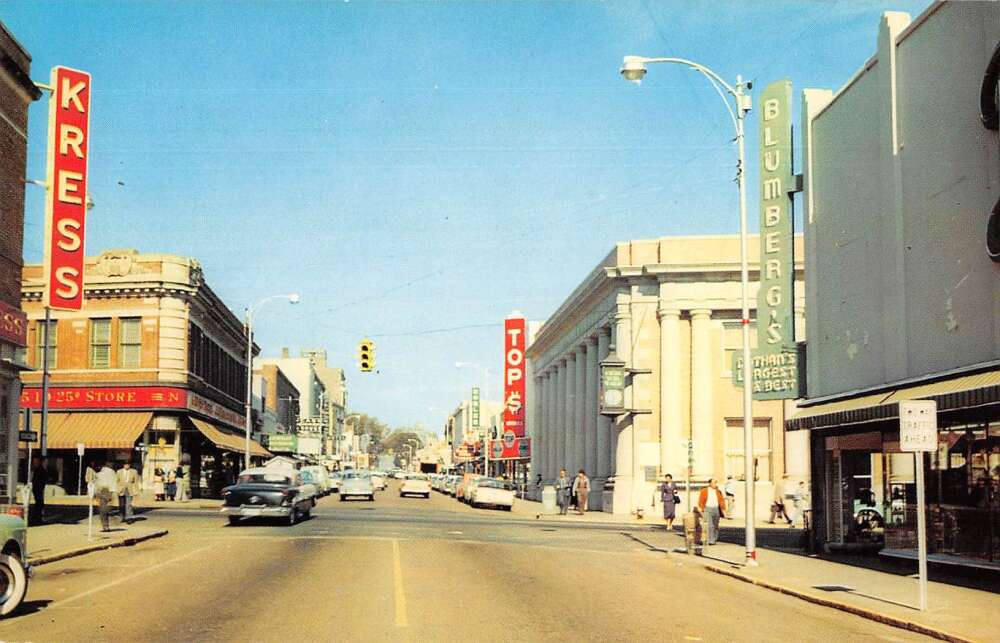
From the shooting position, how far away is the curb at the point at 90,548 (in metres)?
20.0

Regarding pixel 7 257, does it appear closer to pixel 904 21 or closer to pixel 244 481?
pixel 244 481

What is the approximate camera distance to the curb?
19984 mm

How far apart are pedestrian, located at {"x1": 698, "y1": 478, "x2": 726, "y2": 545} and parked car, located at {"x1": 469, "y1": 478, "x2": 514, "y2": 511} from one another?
25.0m

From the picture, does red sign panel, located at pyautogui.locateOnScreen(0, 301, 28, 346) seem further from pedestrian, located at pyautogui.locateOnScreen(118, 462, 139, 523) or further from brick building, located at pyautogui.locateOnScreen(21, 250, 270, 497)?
brick building, located at pyautogui.locateOnScreen(21, 250, 270, 497)

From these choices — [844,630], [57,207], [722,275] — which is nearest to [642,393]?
[722,275]

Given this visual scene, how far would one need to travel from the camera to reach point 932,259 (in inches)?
808

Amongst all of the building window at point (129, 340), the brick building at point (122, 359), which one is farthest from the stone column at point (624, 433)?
the building window at point (129, 340)

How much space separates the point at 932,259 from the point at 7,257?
22.8 metres

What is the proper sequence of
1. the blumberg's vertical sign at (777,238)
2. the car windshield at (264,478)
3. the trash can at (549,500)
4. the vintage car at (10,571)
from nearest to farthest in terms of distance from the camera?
the vintage car at (10,571)
the blumberg's vertical sign at (777,238)
the car windshield at (264,478)
the trash can at (549,500)

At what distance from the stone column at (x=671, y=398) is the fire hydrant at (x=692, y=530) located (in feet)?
83.0

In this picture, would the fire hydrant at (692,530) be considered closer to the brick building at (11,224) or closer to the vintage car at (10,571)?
the vintage car at (10,571)

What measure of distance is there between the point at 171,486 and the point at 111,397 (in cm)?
529

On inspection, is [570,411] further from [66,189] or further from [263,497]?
[66,189]

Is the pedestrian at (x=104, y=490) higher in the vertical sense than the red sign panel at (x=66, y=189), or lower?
lower
